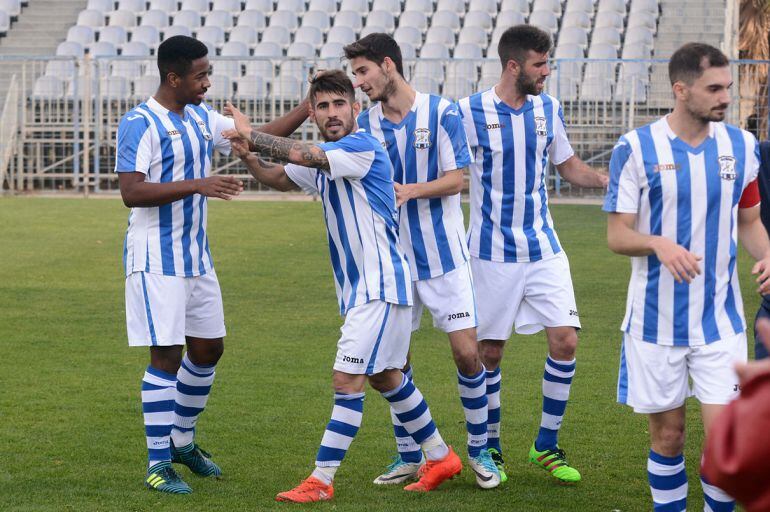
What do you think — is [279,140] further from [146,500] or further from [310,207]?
[310,207]

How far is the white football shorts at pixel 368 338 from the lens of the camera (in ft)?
17.3

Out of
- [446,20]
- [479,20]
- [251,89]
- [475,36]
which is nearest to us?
[251,89]

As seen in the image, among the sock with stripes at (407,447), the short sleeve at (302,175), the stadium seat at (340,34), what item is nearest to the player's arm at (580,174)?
the short sleeve at (302,175)

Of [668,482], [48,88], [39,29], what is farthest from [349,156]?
[39,29]

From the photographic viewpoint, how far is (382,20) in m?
24.9

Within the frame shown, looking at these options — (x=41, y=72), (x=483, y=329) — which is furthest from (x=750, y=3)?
(x=483, y=329)

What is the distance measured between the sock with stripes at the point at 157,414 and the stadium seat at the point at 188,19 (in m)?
20.9

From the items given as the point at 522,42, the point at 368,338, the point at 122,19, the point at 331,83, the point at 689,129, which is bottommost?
the point at 368,338

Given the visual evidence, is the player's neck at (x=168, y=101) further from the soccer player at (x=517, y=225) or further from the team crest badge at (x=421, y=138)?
the soccer player at (x=517, y=225)

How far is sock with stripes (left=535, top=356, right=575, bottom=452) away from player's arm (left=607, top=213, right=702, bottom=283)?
166 cm

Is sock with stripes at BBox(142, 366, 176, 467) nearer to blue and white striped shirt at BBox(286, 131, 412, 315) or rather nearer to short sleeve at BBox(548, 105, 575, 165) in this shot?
blue and white striped shirt at BBox(286, 131, 412, 315)

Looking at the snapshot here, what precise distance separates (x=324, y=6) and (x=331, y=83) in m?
21.2

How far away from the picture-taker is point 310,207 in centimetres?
1928

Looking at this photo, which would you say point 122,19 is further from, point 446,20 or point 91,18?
point 446,20
